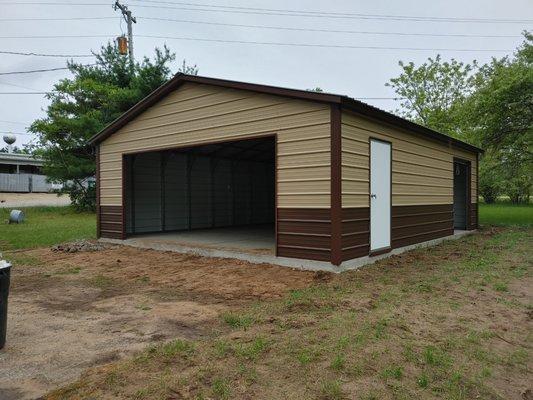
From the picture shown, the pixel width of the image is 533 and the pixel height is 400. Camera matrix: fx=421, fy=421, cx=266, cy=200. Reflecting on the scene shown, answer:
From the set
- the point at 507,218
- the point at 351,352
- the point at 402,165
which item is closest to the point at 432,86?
the point at 507,218

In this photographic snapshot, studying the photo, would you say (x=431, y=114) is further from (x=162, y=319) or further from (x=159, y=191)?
(x=162, y=319)

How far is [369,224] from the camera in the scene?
766 cm

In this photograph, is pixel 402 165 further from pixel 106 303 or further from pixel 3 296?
pixel 3 296

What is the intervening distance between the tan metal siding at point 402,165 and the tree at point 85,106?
14370mm

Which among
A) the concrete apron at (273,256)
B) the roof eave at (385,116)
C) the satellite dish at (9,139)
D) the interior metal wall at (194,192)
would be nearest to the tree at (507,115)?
the roof eave at (385,116)

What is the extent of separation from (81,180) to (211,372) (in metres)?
21.4

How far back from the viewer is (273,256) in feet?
24.9

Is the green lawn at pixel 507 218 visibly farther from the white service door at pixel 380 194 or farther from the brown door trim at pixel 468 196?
the white service door at pixel 380 194

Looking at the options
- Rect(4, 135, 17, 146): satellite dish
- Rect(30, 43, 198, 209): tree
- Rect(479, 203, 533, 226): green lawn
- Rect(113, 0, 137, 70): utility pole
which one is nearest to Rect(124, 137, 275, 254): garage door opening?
Rect(30, 43, 198, 209): tree

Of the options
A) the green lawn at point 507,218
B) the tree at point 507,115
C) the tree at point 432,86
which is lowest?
the green lawn at point 507,218

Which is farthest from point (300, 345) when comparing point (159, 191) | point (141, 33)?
point (141, 33)

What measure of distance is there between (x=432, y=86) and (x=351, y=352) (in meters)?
30.2

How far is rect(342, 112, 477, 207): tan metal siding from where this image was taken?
23.2 feet

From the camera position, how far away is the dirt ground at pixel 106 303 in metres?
3.43
